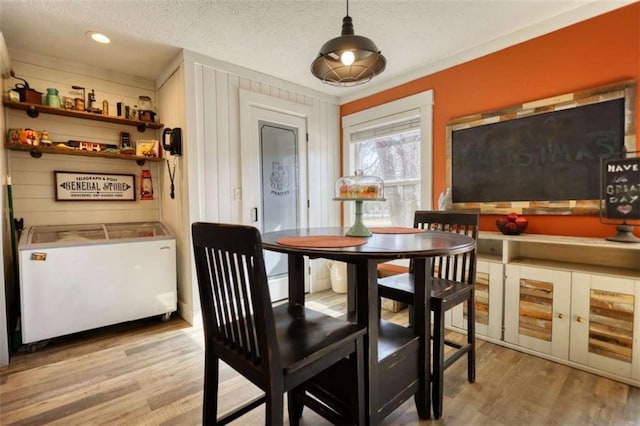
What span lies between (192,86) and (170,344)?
2.25 meters

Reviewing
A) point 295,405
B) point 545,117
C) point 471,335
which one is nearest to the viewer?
point 295,405

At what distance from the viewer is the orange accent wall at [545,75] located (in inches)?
82.9

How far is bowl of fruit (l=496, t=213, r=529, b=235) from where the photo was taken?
2.42 meters

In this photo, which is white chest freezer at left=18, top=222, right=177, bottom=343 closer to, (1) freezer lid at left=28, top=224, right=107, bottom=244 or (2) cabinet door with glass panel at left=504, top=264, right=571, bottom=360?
(1) freezer lid at left=28, top=224, right=107, bottom=244

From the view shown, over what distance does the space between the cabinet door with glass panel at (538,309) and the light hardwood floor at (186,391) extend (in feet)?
0.43

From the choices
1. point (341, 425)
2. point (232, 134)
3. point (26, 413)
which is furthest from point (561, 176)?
point (26, 413)

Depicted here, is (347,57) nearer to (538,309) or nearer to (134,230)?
(538,309)

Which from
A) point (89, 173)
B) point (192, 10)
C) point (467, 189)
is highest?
point (192, 10)

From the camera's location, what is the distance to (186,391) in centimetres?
190

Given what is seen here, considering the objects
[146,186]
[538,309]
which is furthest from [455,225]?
[146,186]

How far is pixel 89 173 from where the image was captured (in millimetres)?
3084

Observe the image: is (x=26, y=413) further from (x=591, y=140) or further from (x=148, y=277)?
(x=591, y=140)

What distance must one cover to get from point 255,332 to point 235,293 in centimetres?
16

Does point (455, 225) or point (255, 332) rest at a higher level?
point (455, 225)
